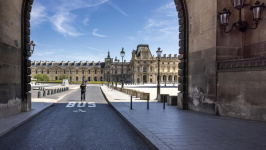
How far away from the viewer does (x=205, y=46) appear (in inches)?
387

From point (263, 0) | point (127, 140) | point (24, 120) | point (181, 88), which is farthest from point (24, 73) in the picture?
point (263, 0)

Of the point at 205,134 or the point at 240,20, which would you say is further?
the point at 240,20

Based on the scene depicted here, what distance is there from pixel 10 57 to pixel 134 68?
101m

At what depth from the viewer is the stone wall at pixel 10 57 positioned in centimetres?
845

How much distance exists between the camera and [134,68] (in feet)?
359

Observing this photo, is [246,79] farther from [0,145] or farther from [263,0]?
[0,145]

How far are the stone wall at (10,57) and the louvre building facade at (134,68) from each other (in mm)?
86471

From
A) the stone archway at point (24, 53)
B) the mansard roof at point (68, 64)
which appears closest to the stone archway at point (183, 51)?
the stone archway at point (24, 53)

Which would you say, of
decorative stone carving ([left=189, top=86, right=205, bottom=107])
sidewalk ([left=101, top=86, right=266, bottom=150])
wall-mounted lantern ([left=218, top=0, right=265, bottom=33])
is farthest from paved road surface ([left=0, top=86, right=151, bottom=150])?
wall-mounted lantern ([left=218, top=0, right=265, bottom=33])

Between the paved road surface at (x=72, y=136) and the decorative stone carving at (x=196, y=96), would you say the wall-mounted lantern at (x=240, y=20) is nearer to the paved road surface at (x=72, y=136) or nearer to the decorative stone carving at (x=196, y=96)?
the decorative stone carving at (x=196, y=96)

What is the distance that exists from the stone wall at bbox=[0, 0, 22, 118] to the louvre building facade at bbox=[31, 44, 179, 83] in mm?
86471

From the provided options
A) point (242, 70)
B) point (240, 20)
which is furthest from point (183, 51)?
point (242, 70)

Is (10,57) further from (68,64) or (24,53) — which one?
(68,64)

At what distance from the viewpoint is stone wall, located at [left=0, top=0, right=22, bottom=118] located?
8445 mm
